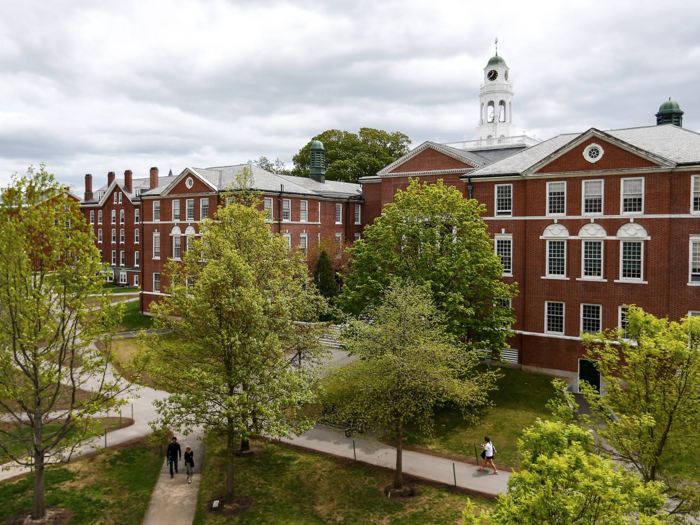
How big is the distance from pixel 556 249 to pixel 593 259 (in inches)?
83.8

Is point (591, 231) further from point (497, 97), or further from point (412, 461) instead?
point (497, 97)

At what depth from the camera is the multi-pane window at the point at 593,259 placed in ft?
97.0

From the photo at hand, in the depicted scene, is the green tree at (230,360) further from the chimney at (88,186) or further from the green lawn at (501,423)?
the chimney at (88,186)

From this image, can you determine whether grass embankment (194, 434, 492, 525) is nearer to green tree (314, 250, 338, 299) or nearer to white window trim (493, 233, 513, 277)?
white window trim (493, 233, 513, 277)

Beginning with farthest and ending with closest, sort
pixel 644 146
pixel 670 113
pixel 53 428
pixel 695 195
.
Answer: pixel 670 113
pixel 644 146
pixel 695 195
pixel 53 428

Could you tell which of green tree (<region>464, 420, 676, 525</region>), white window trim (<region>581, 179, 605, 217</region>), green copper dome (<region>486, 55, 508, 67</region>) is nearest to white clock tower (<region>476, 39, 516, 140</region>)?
green copper dome (<region>486, 55, 508, 67</region>)

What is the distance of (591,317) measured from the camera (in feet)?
98.1

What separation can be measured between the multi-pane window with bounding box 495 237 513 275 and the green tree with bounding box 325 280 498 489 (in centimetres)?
1298

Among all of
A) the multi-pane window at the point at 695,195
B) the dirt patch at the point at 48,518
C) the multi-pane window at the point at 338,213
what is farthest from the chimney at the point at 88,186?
the multi-pane window at the point at 695,195

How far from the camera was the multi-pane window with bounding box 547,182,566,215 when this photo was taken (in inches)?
1206

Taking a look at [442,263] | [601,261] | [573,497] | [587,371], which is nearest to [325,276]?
[442,263]

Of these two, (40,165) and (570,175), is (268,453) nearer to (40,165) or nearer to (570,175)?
(40,165)

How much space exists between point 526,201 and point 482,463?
659 inches

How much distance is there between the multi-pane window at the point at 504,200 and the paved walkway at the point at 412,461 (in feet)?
55.2
